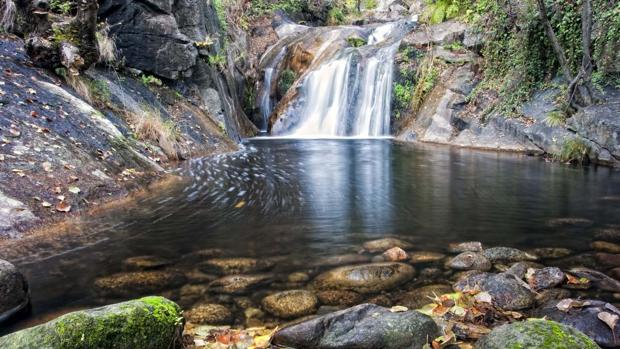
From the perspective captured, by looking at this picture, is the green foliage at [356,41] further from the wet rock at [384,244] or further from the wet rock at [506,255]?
the wet rock at [506,255]

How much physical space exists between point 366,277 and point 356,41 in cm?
1815

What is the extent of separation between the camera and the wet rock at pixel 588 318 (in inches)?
111

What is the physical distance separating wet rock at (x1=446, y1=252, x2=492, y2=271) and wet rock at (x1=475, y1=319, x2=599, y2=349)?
5.20ft

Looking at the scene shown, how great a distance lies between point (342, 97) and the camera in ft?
59.7

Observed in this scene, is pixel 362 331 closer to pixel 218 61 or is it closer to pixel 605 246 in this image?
pixel 605 246

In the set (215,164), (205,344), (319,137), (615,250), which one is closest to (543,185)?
(615,250)

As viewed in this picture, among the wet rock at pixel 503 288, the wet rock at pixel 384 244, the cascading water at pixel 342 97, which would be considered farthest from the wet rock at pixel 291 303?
the cascading water at pixel 342 97

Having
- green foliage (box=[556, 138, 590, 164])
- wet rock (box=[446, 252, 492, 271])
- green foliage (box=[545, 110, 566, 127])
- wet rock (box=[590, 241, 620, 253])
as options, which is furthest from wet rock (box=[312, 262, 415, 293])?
Answer: green foliage (box=[545, 110, 566, 127])

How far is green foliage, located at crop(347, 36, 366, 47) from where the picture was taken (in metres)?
20.5

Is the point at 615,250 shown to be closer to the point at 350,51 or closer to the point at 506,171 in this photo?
the point at 506,171

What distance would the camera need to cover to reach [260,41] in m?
22.3

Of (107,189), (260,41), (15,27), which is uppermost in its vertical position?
(260,41)

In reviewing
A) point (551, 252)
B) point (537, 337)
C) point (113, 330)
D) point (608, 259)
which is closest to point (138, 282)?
point (113, 330)

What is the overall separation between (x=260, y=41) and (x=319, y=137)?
7675 millimetres
